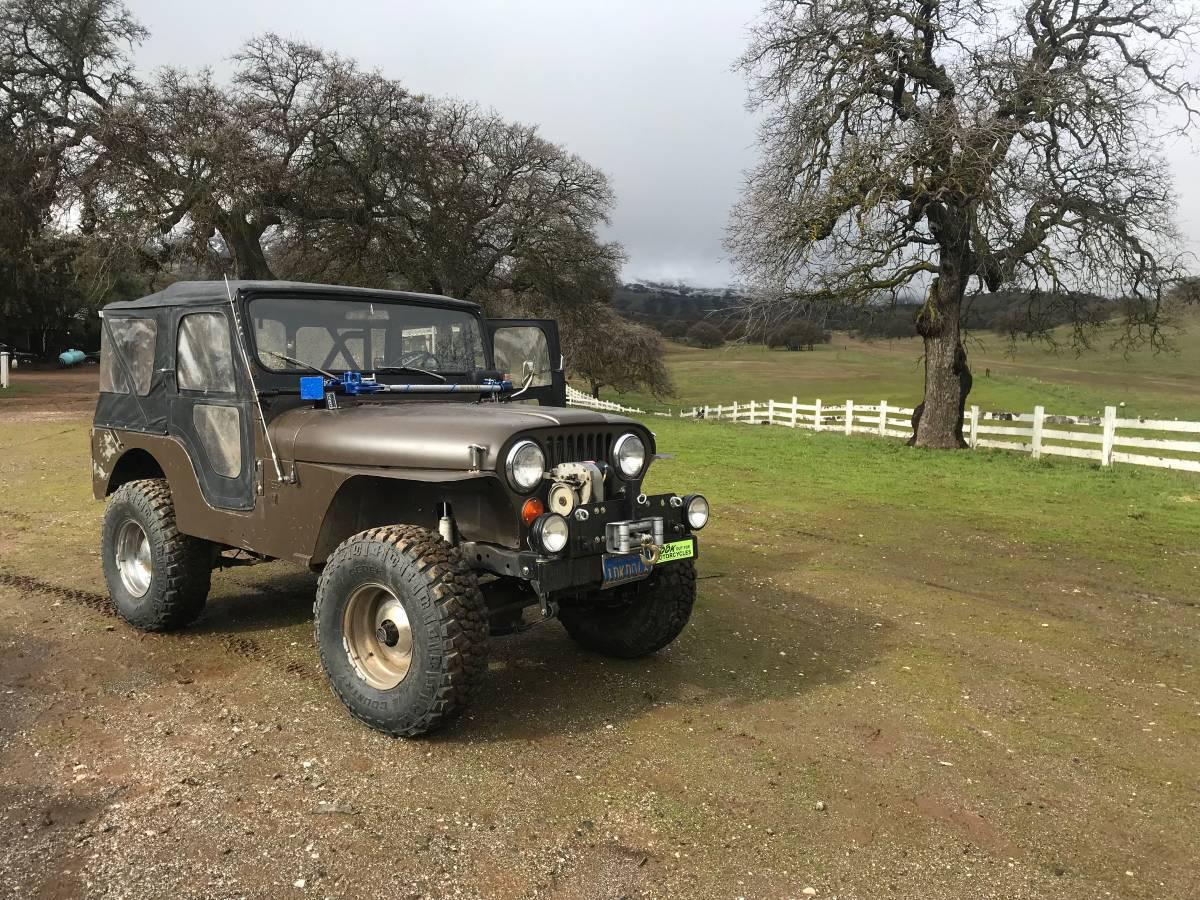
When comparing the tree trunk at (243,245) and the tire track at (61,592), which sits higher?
the tree trunk at (243,245)

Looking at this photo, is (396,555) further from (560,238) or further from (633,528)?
(560,238)

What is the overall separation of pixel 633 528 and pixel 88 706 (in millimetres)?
2926

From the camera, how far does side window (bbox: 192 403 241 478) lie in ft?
16.2

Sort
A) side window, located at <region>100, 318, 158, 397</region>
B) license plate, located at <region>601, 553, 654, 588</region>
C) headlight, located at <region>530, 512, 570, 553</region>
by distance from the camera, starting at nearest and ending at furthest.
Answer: headlight, located at <region>530, 512, 570, 553</region> < license plate, located at <region>601, 553, 654, 588</region> < side window, located at <region>100, 318, 158, 397</region>

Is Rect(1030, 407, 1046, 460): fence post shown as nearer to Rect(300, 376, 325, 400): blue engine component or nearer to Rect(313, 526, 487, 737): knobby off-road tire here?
Rect(300, 376, 325, 400): blue engine component

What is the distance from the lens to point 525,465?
3986 mm

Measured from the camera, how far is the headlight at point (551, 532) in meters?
3.93

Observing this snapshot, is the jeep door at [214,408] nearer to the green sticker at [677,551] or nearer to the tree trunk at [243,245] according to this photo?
the green sticker at [677,551]

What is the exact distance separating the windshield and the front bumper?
5.32 ft

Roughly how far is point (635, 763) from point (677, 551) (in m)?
1.09

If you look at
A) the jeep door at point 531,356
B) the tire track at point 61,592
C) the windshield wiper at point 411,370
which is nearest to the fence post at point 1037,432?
the jeep door at point 531,356

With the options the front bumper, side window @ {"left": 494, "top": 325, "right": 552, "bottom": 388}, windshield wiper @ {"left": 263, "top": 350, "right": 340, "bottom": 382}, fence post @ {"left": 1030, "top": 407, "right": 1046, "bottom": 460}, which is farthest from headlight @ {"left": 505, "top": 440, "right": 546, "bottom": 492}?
fence post @ {"left": 1030, "top": 407, "right": 1046, "bottom": 460}

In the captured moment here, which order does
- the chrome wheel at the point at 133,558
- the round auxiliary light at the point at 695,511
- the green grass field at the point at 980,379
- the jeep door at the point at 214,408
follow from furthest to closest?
the green grass field at the point at 980,379 < the chrome wheel at the point at 133,558 < the jeep door at the point at 214,408 < the round auxiliary light at the point at 695,511

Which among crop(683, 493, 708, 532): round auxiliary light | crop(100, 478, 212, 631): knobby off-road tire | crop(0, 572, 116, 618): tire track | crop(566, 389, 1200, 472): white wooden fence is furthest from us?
crop(566, 389, 1200, 472): white wooden fence
